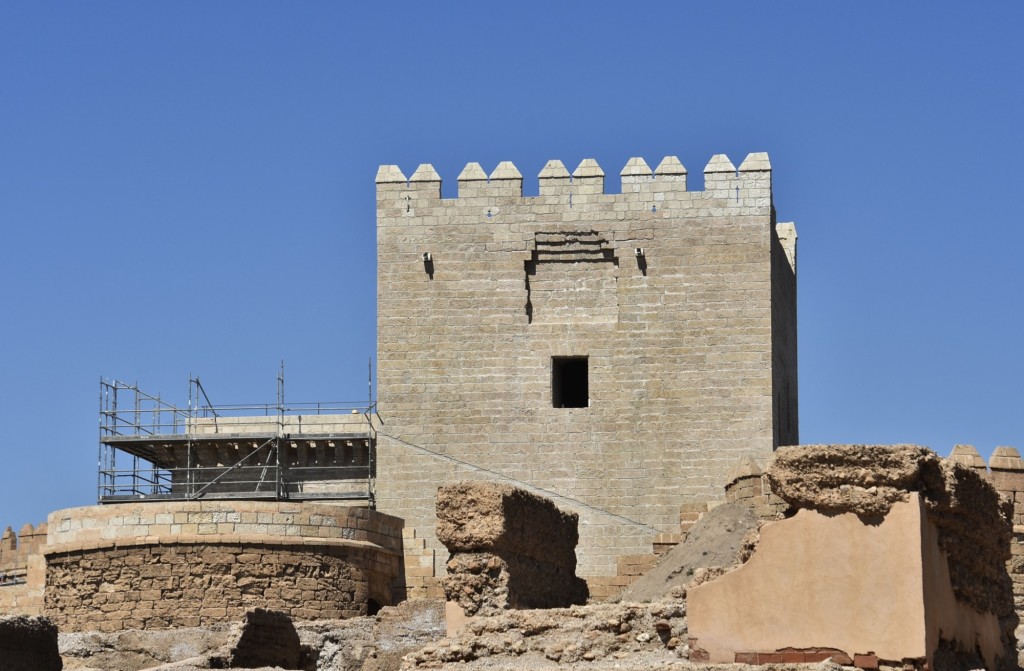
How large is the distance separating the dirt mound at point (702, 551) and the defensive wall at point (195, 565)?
11.2 feet

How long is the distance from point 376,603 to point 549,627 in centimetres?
892

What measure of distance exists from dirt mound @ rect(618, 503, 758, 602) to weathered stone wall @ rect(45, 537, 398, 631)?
3422mm

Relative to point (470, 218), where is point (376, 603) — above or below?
below

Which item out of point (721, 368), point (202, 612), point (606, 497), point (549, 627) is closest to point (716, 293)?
point (721, 368)

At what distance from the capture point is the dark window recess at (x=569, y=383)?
29.0 meters

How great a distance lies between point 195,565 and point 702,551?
5141mm

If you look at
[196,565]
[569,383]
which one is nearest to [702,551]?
[196,565]

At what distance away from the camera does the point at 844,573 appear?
44.1ft

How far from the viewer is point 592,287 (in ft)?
95.7

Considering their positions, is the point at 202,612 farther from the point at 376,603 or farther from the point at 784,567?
the point at 784,567

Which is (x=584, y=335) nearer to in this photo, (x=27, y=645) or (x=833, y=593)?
(x=27, y=645)

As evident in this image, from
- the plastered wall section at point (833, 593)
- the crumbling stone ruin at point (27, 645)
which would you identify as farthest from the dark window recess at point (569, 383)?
the plastered wall section at point (833, 593)

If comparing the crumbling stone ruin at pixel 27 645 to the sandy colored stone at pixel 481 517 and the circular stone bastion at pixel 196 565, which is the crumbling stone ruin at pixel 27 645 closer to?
the sandy colored stone at pixel 481 517

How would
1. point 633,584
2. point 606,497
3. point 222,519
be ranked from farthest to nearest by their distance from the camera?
point 606,497
point 222,519
point 633,584
